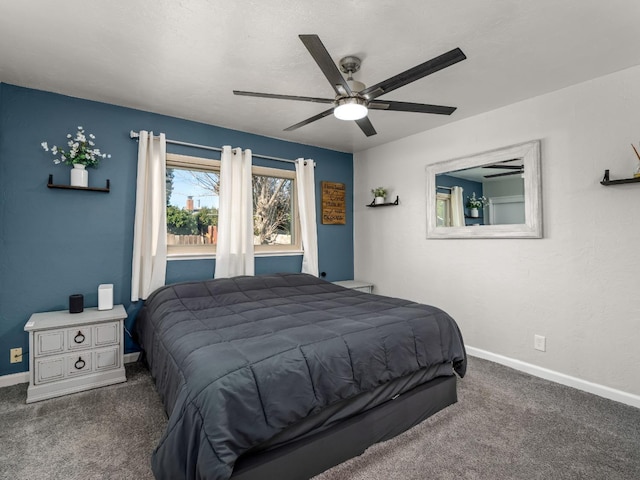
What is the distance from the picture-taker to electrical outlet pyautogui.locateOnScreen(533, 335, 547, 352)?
2855 mm

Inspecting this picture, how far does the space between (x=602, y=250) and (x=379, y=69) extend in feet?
7.29

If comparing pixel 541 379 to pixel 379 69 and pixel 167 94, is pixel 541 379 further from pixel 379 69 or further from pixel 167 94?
pixel 167 94

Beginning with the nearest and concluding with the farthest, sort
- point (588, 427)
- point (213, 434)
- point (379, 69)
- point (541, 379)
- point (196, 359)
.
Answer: point (213, 434), point (196, 359), point (588, 427), point (379, 69), point (541, 379)

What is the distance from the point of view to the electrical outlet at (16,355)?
8.78 feet

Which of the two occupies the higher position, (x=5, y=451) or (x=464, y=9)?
(x=464, y=9)

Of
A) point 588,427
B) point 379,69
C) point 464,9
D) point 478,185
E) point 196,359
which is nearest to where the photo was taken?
point 196,359

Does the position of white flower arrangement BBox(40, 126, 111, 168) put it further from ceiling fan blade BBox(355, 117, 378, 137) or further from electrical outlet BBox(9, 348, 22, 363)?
ceiling fan blade BBox(355, 117, 378, 137)

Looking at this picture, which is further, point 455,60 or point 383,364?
point 383,364

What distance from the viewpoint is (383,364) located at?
190 cm

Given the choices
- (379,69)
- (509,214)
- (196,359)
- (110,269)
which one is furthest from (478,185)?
(110,269)

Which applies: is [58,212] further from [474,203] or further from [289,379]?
[474,203]

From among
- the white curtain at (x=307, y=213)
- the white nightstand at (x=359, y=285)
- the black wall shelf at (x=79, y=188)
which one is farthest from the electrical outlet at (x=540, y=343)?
the black wall shelf at (x=79, y=188)

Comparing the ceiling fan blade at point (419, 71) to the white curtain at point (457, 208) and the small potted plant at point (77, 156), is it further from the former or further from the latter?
the small potted plant at point (77, 156)

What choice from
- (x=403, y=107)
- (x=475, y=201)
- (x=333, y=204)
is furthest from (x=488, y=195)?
(x=333, y=204)
